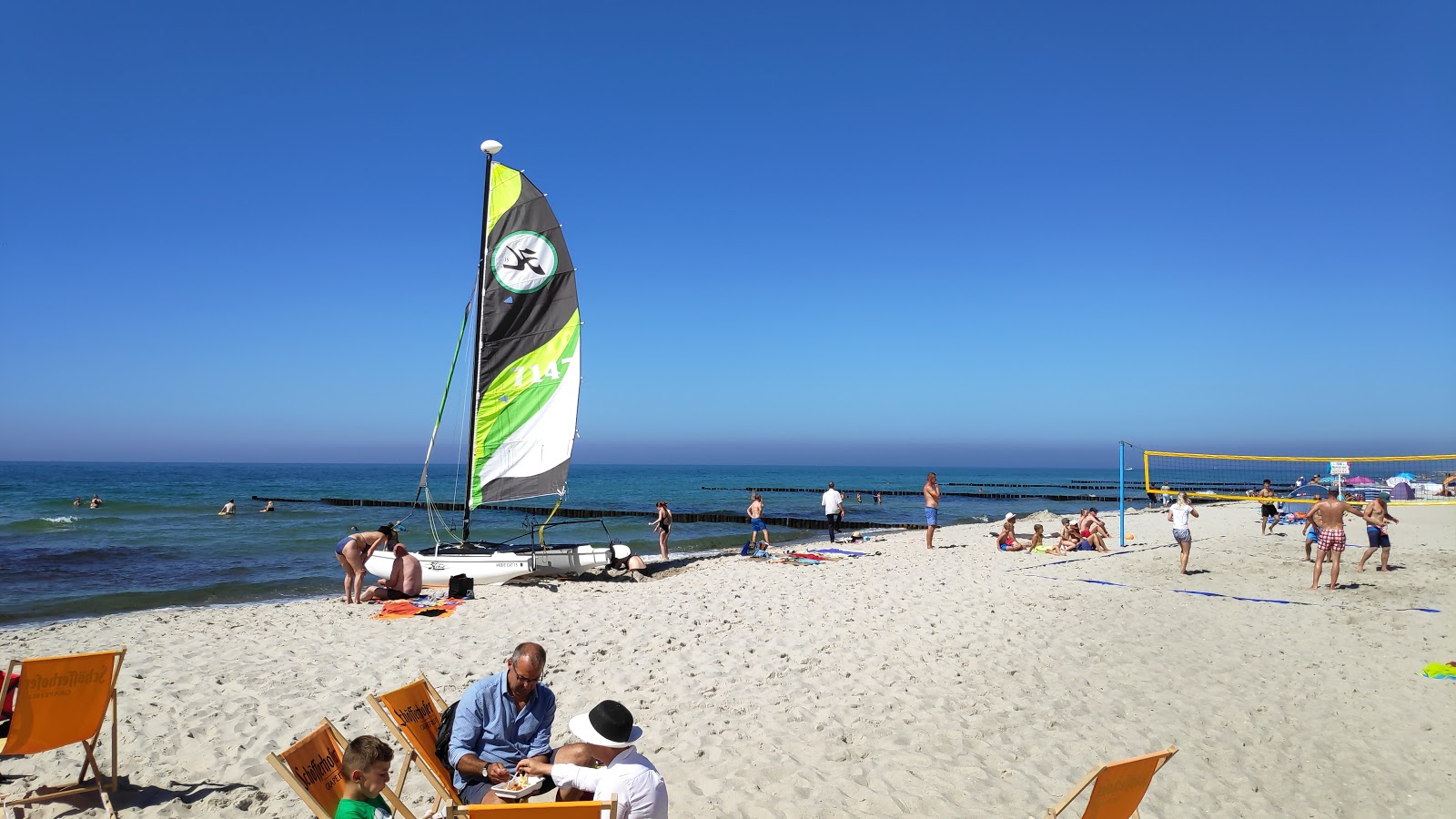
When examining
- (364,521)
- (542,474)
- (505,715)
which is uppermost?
(542,474)

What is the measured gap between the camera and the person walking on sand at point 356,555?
10.6 metres

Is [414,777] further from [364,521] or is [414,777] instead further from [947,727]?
[364,521]

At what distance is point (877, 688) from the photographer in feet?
20.9

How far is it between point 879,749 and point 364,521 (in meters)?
32.2

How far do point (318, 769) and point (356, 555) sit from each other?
8.09 meters

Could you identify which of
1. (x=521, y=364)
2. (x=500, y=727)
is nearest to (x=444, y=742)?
(x=500, y=727)

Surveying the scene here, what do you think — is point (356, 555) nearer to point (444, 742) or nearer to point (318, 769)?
point (444, 742)

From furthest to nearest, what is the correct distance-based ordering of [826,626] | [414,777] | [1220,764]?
[826,626]
[1220,764]
[414,777]

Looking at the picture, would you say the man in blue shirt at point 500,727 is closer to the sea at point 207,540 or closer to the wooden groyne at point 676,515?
the sea at point 207,540

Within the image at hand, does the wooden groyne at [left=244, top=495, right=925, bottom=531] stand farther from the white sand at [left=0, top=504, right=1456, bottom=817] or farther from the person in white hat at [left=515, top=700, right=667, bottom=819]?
the person in white hat at [left=515, top=700, right=667, bottom=819]

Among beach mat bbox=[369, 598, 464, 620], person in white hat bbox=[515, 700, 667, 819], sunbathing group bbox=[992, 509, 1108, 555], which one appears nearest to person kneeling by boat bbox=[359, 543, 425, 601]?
beach mat bbox=[369, 598, 464, 620]

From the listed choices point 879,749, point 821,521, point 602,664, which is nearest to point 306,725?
point 602,664

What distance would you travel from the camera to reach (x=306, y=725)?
5.54 meters

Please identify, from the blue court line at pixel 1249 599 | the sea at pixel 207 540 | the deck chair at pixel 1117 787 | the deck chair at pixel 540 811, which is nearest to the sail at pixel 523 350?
the sea at pixel 207 540
